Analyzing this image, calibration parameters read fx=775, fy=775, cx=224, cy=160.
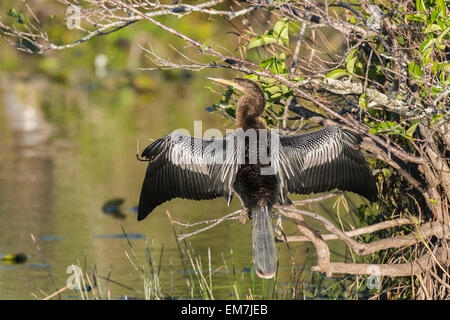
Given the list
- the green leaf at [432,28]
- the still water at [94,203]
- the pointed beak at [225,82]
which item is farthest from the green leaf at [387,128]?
the still water at [94,203]

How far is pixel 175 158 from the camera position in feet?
16.2

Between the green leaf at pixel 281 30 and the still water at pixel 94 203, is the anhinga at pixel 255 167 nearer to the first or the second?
the green leaf at pixel 281 30

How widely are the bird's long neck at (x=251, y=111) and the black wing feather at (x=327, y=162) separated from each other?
20 centimetres

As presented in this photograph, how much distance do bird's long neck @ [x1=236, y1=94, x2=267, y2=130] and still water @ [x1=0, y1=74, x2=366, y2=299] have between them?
142 centimetres

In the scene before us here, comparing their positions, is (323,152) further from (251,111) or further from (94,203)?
(94,203)

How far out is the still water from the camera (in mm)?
7090

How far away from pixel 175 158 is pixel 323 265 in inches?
45.1

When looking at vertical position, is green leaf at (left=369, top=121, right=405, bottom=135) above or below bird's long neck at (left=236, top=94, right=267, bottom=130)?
below

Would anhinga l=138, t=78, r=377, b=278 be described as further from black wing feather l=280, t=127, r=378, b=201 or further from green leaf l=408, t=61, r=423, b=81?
green leaf l=408, t=61, r=423, b=81

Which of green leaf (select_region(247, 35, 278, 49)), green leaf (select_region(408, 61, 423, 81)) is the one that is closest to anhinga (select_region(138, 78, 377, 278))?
green leaf (select_region(247, 35, 278, 49))

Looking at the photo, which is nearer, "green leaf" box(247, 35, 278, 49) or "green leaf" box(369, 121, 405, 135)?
"green leaf" box(369, 121, 405, 135)

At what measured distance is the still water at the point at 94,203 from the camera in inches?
279
